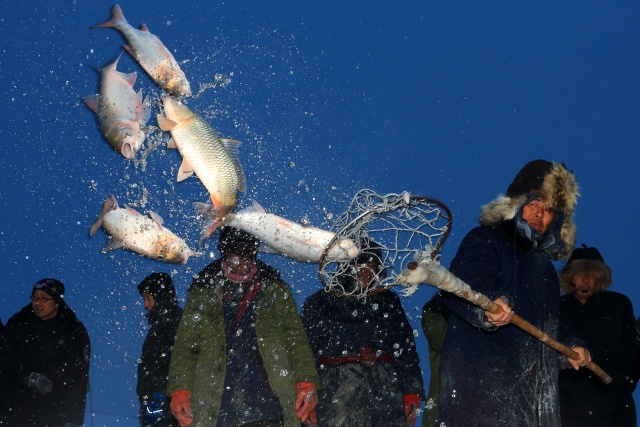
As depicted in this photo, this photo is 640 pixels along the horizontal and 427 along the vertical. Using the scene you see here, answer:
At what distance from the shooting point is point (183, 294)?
9.77m

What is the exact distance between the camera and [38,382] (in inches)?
280

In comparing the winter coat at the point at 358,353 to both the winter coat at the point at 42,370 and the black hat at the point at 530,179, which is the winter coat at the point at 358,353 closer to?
the black hat at the point at 530,179

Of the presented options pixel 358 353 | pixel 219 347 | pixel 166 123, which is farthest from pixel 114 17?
pixel 358 353

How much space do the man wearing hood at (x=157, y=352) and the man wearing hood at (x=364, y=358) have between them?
55.1 inches

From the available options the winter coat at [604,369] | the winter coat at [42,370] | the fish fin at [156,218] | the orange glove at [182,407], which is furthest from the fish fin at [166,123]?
the winter coat at [604,369]

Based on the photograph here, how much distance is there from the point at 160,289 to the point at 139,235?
3.14 ft

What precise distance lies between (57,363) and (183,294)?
2.66 m

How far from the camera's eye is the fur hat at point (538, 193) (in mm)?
4461

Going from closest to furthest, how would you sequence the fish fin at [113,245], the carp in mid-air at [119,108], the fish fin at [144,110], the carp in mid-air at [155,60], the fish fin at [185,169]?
1. the fish fin at [185,169]
2. the carp in mid-air at [155,60]
3. the carp in mid-air at [119,108]
4. the fish fin at [144,110]
5. the fish fin at [113,245]

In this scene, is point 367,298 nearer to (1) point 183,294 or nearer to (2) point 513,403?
(2) point 513,403

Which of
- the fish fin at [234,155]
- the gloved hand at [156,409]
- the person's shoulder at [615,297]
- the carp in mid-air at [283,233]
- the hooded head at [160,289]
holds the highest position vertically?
the fish fin at [234,155]

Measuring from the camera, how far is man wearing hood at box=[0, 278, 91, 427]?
23.6ft

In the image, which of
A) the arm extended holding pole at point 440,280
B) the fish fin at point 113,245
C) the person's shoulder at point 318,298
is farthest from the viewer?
the fish fin at point 113,245

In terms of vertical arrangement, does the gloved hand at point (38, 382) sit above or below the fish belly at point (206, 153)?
below
